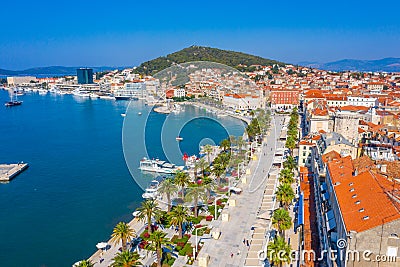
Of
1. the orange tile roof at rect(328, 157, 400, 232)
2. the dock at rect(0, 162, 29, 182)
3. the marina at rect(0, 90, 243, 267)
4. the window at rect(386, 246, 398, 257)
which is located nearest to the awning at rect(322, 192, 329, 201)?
the orange tile roof at rect(328, 157, 400, 232)

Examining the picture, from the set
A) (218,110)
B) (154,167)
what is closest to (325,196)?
(154,167)

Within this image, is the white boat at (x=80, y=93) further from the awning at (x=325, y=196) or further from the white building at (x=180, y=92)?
the awning at (x=325, y=196)

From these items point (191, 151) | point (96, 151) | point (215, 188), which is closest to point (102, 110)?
point (96, 151)

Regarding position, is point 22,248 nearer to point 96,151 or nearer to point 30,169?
point 30,169

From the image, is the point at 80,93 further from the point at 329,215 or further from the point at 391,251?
the point at 391,251

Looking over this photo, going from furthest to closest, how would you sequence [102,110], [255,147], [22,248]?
[102,110]
[255,147]
[22,248]

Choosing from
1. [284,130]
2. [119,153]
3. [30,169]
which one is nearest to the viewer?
[30,169]

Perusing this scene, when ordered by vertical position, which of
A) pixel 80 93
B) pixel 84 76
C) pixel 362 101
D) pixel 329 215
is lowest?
pixel 329 215
